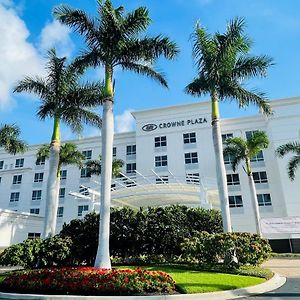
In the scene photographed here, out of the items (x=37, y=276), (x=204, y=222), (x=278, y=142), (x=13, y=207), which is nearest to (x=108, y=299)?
(x=37, y=276)

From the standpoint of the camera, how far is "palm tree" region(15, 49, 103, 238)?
18.2m

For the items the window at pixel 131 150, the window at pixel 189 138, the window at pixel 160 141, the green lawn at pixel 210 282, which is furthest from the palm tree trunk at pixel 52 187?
the window at pixel 131 150

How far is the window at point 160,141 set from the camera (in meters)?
39.9

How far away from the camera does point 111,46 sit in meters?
14.5

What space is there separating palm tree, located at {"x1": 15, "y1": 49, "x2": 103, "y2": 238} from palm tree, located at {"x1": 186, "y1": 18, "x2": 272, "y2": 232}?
6.38m

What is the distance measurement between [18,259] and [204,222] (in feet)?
34.5

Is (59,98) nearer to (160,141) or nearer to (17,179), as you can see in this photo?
(160,141)

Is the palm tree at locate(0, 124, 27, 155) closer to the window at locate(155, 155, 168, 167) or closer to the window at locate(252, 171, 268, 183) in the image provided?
the window at locate(155, 155, 168, 167)

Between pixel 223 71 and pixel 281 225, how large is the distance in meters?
17.9

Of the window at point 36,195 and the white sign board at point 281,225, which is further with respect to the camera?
the window at point 36,195

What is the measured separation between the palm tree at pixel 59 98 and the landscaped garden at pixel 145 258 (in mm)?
2663

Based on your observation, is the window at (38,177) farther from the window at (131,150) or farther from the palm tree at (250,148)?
the palm tree at (250,148)

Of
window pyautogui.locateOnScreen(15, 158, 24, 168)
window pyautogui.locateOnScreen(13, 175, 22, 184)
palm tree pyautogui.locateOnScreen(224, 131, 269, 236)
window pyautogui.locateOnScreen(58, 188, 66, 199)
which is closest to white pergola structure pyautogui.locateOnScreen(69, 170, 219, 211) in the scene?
palm tree pyautogui.locateOnScreen(224, 131, 269, 236)

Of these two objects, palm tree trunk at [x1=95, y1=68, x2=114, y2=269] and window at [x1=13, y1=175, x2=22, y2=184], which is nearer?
palm tree trunk at [x1=95, y1=68, x2=114, y2=269]
